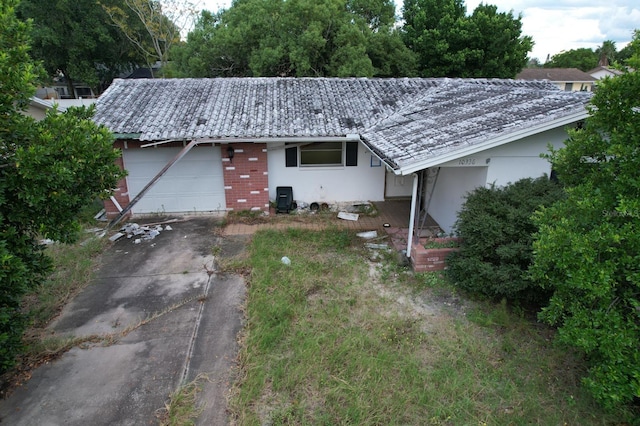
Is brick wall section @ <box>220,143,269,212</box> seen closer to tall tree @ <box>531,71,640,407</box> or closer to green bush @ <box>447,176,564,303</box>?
green bush @ <box>447,176,564,303</box>

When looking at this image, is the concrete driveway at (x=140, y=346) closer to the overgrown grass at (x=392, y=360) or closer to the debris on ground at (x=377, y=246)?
the overgrown grass at (x=392, y=360)

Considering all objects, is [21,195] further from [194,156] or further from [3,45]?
[194,156]

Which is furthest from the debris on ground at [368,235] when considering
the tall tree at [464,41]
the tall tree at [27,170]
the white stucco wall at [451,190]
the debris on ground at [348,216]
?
the tall tree at [464,41]

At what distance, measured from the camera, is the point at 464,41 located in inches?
723

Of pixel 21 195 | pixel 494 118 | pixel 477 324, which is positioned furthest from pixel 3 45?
pixel 494 118

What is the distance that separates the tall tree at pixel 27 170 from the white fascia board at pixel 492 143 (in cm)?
473

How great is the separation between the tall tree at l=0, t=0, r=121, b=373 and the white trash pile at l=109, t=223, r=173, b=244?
500 centimetres

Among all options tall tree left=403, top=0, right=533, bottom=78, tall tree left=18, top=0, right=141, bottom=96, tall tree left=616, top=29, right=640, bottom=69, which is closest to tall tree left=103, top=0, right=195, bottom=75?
tall tree left=18, top=0, right=141, bottom=96

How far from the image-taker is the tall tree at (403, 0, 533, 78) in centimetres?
1808

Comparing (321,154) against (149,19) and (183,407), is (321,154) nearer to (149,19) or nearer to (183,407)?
(183,407)

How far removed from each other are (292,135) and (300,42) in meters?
8.21

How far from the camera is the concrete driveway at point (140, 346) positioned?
14.6 feet

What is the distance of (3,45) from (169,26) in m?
25.5

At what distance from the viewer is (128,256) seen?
8.46m
